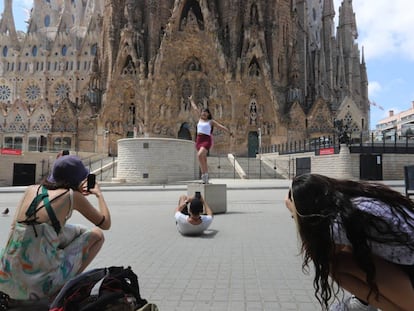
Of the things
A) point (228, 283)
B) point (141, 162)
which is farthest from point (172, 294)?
point (141, 162)

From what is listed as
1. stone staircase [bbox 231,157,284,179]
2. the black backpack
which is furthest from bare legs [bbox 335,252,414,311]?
stone staircase [bbox 231,157,284,179]

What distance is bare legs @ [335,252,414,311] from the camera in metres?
1.43

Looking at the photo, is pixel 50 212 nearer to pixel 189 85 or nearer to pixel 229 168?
pixel 229 168

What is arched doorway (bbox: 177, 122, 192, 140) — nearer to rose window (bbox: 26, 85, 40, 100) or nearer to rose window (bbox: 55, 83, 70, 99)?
rose window (bbox: 55, 83, 70, 99)

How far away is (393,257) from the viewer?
4.75ft

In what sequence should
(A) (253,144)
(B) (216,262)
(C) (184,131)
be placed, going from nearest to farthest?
(B) (216,262), (A) (253,144), (C) (184,131)

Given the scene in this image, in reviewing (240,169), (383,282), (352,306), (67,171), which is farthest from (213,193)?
(240,169)

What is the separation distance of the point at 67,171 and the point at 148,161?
19858 mm

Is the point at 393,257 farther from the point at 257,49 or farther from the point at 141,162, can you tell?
the point at 257,49

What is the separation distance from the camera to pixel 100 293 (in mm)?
1965

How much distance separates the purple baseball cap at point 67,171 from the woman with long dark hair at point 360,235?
165cm

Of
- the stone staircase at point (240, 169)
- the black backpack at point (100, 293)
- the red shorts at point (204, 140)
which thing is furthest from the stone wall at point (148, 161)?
the black backpack at point (100, 293)

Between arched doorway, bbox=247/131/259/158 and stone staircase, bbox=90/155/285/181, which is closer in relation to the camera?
stone staircase, bbox=90/155/285/181

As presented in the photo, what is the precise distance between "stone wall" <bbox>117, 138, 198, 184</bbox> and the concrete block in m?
13.6
